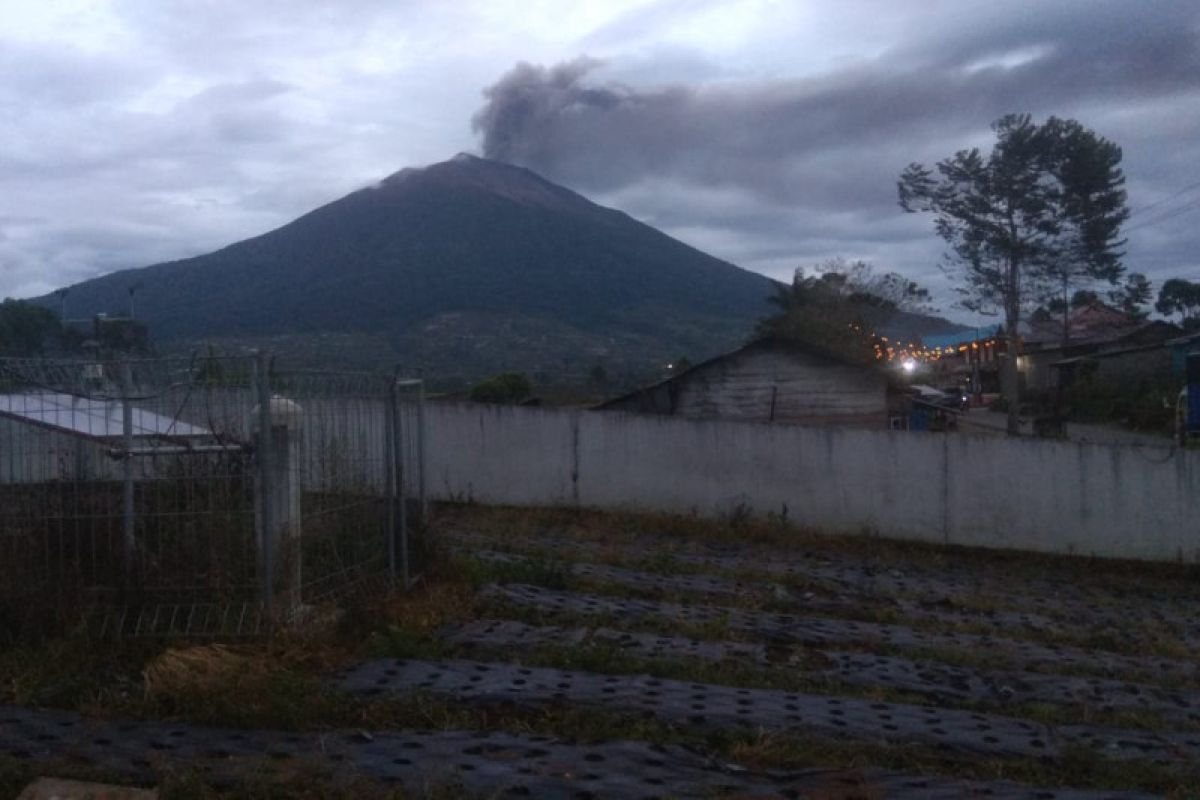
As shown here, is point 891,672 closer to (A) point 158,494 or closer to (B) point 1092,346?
(A) point 158,494

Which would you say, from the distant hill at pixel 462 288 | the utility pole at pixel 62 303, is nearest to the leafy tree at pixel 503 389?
the distant hill at pixel 462 288

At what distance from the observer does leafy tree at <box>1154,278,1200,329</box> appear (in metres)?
57.2

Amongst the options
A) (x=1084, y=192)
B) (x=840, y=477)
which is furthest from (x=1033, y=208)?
(x=840, y=477)

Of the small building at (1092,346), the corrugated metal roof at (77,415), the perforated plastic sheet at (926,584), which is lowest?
the perforated plastic sheet at (926,584)

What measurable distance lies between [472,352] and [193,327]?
32.7ft

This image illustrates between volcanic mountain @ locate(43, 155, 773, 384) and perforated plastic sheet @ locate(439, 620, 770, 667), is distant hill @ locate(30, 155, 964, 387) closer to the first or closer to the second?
volcanic mountain @ locate(43, 155, 773, 384)

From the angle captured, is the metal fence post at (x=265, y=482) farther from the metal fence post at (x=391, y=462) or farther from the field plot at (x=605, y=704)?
the metal fence post at (x=391, y=462)

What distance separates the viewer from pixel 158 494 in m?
7.82

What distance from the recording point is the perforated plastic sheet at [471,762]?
5652 mm

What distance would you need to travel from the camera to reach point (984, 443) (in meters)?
18.1

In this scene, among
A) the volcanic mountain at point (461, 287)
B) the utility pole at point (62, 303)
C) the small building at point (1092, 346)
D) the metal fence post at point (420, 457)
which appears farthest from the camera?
the volcanic mountain at point (461, 287)

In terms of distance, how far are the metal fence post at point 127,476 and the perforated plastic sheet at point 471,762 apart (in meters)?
1.39

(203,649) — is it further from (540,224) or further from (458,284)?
(540,224)

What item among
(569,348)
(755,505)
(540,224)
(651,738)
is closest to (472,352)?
(569,348)
